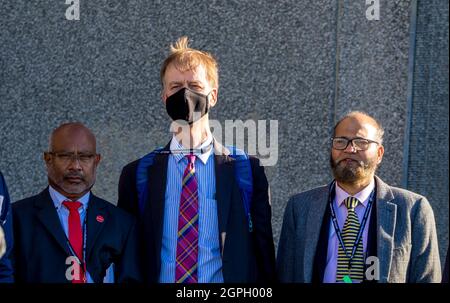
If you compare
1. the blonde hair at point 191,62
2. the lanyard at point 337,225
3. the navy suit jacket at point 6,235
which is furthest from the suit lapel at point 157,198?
the lanyard at point 337,225

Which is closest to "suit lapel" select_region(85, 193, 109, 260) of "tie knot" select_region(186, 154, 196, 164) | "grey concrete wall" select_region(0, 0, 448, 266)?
Result: "tie knot" select_region(186, 154, 196, 164)

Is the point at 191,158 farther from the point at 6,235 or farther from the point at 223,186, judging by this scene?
the point at 6,235

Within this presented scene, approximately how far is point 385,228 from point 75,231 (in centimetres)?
146

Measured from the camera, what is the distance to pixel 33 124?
5.78 metres

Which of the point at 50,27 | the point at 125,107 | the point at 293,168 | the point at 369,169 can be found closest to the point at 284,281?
the point at 369,169

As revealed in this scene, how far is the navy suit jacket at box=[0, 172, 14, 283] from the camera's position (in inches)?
151

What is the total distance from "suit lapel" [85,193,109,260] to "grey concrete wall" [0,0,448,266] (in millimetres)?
1545

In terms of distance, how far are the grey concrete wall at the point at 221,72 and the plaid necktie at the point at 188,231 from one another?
1535 mm

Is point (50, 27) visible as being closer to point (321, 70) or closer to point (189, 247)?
point (321, 70)

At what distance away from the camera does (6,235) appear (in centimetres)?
388

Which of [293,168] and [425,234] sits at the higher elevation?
[293,168]

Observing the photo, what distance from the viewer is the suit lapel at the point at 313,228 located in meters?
4.21
